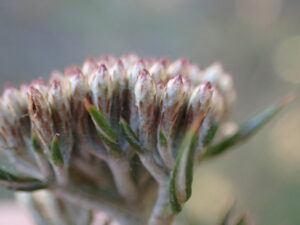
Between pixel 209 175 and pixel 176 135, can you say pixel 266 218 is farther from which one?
pixel 176 135

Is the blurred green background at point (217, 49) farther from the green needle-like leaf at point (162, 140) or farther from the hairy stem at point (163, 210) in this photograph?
the green needle-like leaf at point (162, 140)

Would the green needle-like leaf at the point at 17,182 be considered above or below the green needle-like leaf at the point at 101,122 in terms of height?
above

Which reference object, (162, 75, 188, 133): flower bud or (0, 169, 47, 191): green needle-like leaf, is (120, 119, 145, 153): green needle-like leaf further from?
(0, 169, 47, 191): green needle-like leaf

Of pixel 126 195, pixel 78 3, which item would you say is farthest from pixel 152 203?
pixel 78 3

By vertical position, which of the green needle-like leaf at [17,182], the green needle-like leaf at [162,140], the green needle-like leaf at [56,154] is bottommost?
the green needle-like leaf at [162,140]

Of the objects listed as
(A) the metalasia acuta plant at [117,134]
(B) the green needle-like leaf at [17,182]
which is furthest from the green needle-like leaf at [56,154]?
(B) the green needle-like leaf at [17,182]

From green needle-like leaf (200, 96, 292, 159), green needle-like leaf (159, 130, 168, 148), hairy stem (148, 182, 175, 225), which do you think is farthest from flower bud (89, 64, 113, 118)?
green needle-like leaf (200, 96, 292, 159)
